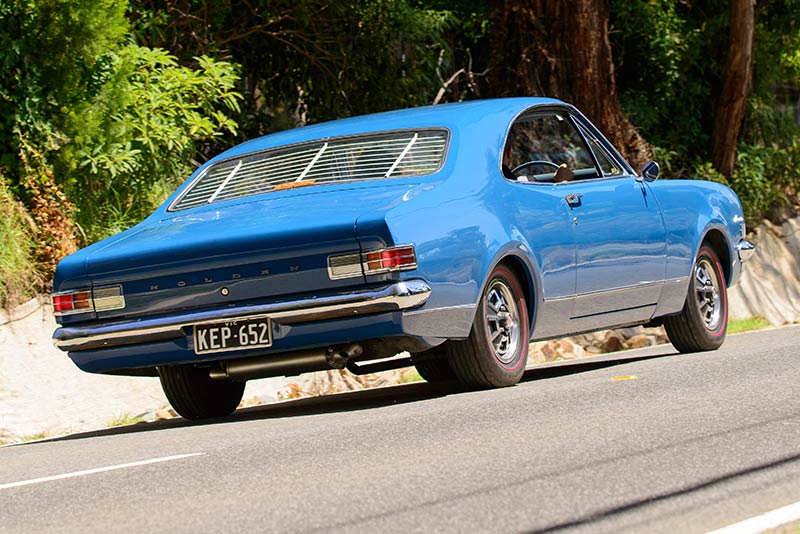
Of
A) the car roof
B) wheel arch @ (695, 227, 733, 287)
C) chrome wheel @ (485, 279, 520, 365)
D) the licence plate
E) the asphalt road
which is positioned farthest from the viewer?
wheel arch @ (695, 227, 733, 287)

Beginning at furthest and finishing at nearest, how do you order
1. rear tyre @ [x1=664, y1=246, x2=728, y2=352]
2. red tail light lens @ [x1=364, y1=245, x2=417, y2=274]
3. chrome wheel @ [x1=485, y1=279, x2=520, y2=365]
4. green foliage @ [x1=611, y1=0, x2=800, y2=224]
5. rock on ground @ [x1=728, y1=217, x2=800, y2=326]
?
1. green foliage @ [x1=611, y1=0, x2=800, y2=224]
2. rock on ground @ [x1=728, y1=217, x2=800, y2=326]
3. rear tyre @ [x1=664, y1=246, x2=728, y2=352]
4. chrome wheel @ [x1=485, y1=279, x2=520, y2=365]
5. red tail light lens @ [x1=364, y1=245, x2=417, y2=274]

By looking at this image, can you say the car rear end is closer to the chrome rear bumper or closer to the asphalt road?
the chrome rear bumper

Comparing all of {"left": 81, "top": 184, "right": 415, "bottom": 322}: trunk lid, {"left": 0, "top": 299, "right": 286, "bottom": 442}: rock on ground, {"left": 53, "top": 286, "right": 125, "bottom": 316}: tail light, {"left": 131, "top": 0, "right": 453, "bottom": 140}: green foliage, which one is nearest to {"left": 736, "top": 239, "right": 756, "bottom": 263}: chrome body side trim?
{"left": 0, "top": 299, "right": 286, "bottom": 442}: rock on ground

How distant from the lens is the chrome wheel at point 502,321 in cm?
762

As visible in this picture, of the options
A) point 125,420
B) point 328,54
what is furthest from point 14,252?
point 328,54

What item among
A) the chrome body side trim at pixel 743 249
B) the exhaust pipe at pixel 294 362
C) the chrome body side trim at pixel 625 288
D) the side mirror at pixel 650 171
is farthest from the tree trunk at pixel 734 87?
the exhaust pipe at pixel 294 362

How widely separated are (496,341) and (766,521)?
11.3 ft

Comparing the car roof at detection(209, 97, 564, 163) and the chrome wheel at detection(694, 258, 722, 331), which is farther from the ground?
the car roof at detection(209, 97, 564, 163)

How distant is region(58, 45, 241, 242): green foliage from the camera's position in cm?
1162

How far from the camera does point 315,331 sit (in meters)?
6.98

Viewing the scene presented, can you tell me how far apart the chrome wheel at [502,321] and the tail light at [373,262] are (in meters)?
0.78

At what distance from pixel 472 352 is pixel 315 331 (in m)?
0.94

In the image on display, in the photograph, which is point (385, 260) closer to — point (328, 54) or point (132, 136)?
point (132, 136)

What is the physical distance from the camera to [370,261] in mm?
6855
